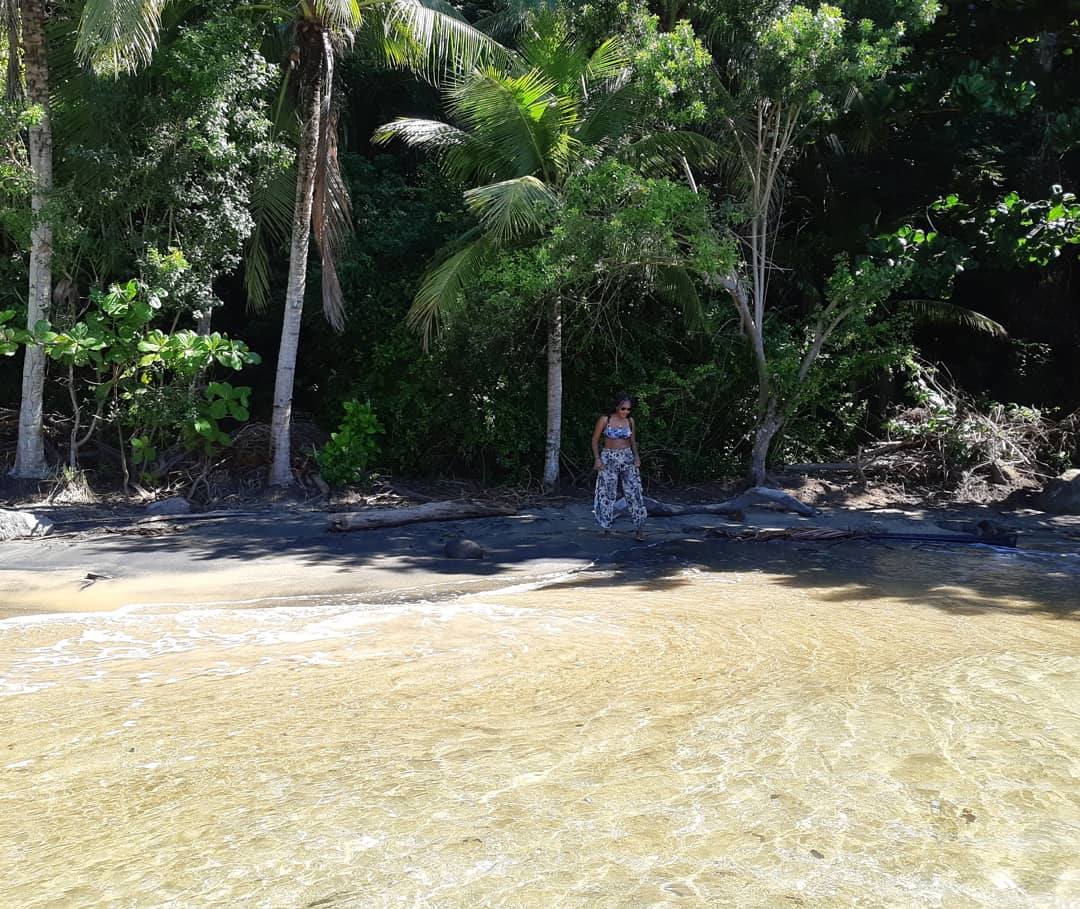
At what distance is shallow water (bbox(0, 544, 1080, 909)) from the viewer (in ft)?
12.1

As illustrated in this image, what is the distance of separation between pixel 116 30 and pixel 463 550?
21.7 ft

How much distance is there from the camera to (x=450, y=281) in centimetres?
1263

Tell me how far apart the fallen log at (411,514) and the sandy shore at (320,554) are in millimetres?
120

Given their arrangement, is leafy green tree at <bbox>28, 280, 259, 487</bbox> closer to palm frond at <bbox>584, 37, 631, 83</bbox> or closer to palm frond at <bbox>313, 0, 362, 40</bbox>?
palm frond at <bbox>313, 0, 362, 40</bbox>

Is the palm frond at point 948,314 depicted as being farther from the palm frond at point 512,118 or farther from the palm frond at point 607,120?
the palm frond at point 512,118

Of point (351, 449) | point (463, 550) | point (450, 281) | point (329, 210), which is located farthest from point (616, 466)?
point (329, 210)

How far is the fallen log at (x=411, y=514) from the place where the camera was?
439 inches

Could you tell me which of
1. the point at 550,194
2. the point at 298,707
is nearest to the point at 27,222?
the point at 550,194

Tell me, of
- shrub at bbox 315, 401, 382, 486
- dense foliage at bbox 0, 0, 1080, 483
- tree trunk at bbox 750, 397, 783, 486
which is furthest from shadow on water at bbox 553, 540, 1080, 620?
shrub at bbox 315, 401, 382, 486

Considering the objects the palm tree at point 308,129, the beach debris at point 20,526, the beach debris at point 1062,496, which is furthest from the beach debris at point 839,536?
the beach debris at point 20,526

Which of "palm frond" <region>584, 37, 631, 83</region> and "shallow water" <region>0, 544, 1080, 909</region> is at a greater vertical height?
"palm frond" <region>584, 37, 631, 83</region>

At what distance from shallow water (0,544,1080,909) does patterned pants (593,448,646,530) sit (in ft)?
9.88

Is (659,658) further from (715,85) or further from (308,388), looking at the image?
(308,388)


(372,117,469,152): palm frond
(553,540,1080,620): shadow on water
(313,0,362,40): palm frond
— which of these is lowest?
(553,540,1080,620): shadow on water
